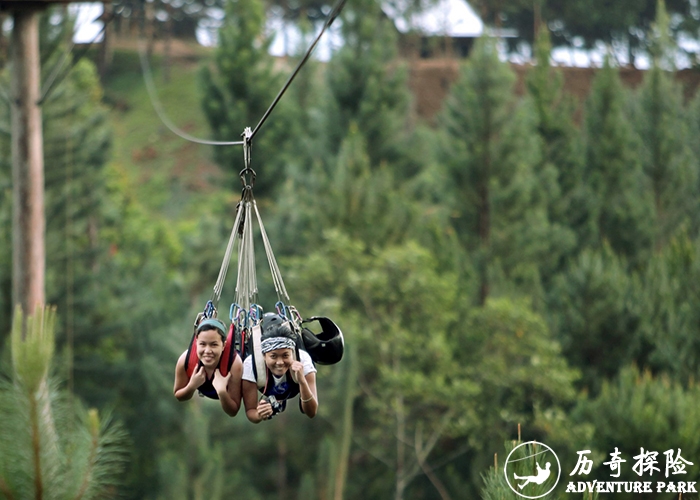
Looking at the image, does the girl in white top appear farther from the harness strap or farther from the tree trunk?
the tree trunk

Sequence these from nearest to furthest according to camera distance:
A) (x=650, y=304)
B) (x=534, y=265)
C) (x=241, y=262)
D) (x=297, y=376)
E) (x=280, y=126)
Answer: (x=297, y=376), (x=241, y=262), (x=650, y=304), (x=534, y=265), (x=280, y=126)

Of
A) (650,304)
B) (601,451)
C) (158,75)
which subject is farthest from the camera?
(158,75)

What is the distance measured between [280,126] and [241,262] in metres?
14.5

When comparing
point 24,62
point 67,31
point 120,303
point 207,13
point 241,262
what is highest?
point 207,13

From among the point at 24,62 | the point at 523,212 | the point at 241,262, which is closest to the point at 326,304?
the point at 523,212

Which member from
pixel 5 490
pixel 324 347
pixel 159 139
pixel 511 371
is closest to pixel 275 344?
pixel 324 347

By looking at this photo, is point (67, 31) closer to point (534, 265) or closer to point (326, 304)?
point (326, 304)

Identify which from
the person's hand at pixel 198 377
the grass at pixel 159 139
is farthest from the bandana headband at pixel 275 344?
the grass at pixel 159 139

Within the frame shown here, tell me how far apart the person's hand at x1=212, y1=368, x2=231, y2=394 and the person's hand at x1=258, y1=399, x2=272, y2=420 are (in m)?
0.13

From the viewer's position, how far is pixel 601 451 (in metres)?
12.8

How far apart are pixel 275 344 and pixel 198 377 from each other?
11.5 inches

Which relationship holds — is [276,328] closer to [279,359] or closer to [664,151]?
[279,359]

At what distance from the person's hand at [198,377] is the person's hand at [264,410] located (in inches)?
8.0

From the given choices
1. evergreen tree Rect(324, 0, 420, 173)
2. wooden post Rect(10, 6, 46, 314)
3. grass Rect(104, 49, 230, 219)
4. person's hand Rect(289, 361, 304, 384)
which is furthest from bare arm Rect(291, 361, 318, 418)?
grass Rect(104, 49, 230, 219)
